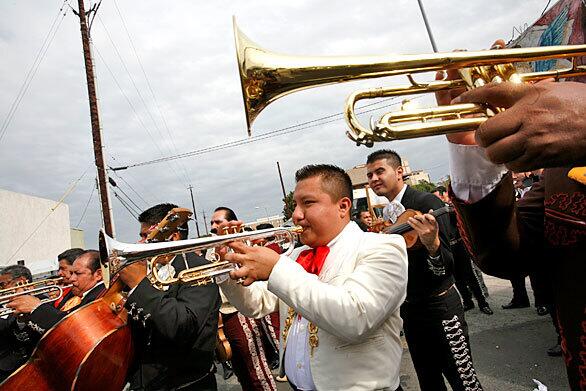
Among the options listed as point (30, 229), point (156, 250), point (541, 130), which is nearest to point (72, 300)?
point (156, 250)

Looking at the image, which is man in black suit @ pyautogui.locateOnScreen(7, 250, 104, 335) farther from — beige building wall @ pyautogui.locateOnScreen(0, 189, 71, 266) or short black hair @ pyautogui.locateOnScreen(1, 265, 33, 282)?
beige building wall @ pyautogui.locateOnScreen(0, 189, 71, 266)

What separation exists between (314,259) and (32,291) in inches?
156

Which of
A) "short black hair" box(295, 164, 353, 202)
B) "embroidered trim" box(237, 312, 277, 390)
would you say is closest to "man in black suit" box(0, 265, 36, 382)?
"embroidered trim" box(237, 312, 277, 390)

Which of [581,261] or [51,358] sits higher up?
[581,261]

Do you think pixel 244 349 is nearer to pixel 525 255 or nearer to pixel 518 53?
pixel 525 255

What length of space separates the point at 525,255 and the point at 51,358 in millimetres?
3079

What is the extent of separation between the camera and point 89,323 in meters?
2.51

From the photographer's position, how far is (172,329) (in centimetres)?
240

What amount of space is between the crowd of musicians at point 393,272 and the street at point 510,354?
1463 mm

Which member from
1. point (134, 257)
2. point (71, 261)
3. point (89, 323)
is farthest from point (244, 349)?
point (71, 261)

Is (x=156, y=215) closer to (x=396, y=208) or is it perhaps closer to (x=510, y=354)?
(x=396, y=208)

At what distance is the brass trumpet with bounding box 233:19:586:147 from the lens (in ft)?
3.88

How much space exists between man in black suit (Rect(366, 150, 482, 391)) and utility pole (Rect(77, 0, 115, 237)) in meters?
11.9

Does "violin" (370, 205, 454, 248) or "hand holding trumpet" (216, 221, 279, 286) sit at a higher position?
"hand holding trumpet" (216, 221, 279, 286)
